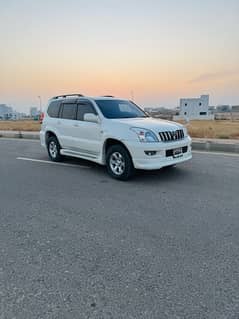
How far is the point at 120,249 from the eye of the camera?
9.75 ft

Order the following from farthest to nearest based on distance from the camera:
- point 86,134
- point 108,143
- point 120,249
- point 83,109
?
point 83,109 → point 86,134 → point 108,143 → point 120,249

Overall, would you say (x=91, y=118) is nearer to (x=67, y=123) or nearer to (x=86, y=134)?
(x=86, y=134)

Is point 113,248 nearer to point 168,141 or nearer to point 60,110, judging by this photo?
point 168,141

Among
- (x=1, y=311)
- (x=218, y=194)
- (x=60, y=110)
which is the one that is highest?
(x=60, y=110)

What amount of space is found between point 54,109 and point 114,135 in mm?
2878

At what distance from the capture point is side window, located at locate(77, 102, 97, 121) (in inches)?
251

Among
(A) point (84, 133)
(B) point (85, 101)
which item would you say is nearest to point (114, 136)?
(A) point (84, 133)

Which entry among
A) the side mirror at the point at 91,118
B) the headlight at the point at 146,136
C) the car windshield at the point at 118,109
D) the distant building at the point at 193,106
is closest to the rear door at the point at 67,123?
the side mirror at the point at 91,118

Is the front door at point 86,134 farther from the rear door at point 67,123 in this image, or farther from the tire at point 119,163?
the tire at point 119,163

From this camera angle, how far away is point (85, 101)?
6.61m

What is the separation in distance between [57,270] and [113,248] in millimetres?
687

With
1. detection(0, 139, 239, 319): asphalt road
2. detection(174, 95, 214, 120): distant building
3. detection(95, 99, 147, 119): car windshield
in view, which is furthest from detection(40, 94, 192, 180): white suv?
detection(174, 95, 214, 120): distant building

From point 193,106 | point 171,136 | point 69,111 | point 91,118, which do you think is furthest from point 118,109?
point 193,106

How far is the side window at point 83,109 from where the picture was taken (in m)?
6.37
